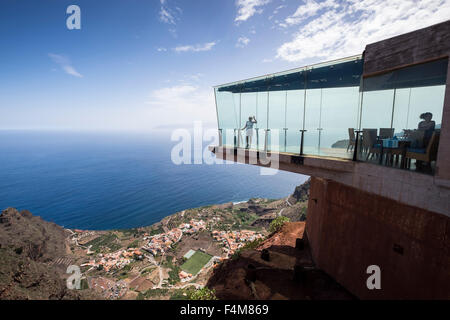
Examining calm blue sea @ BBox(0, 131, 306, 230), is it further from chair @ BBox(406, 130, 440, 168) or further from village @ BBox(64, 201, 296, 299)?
chair @ BBox(406, 130, 440, 168)

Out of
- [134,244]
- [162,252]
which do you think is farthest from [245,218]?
[134,244]

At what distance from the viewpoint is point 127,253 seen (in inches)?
1542

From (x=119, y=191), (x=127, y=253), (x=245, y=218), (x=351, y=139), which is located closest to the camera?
(x=351, y=139)

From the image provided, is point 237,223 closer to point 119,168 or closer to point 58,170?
point 119,168

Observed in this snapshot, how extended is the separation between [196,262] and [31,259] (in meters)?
27.1

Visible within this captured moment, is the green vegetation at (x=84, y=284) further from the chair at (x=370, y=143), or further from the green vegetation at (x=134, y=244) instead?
the chair at (x=370, y=143)

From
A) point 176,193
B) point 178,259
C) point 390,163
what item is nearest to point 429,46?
point 390,163

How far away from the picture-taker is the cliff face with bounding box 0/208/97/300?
22.2 m

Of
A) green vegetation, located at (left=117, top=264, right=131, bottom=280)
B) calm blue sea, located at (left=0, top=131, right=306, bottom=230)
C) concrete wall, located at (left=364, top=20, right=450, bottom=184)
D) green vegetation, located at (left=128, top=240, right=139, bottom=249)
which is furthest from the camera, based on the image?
calm blue sea, located at (left=0, top=131, right=306, bottom=230)

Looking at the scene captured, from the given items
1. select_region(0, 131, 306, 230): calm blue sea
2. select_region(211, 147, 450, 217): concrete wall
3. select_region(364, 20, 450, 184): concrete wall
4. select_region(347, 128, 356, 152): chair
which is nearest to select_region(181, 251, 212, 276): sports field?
select_region(0, 131, 306, 230): calm blue sea

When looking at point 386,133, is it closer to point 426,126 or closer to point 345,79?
point 426,126

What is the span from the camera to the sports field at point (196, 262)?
33.5m

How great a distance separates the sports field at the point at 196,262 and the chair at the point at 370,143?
33.6 metres
